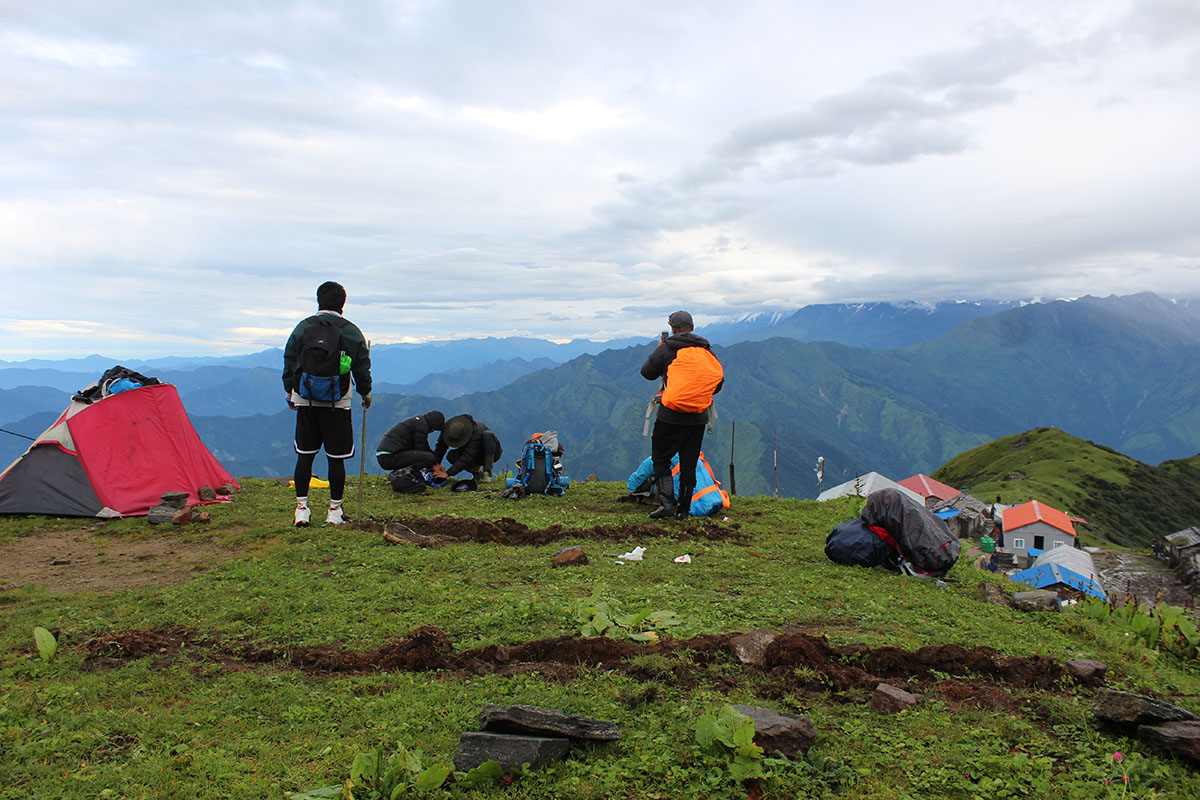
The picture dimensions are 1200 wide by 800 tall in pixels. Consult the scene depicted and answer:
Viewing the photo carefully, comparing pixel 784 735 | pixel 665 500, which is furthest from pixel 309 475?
pixel 784 735

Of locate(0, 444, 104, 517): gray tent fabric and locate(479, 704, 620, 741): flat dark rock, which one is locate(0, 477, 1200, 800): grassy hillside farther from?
locate(0, 444, 104, 517): gray tent fabric

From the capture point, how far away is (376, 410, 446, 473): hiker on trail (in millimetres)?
14203

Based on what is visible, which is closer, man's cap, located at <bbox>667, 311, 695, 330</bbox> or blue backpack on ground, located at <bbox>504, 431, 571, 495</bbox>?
man's cap, located at <bbox>667, 311, 695, 330</bbox>

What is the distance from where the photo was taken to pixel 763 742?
3602 mm

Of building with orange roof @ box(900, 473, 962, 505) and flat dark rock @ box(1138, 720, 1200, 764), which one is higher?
flat dark rock @ box(1138, 720, 1200, 764)

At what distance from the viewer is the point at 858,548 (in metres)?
8.52

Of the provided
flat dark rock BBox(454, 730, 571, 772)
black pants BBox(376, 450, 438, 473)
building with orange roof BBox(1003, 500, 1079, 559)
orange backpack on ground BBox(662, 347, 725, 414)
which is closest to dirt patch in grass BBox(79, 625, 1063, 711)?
flat dark rock BBox(454, 730, 571, 772)

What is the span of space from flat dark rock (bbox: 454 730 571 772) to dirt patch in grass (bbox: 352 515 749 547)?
19.0ft

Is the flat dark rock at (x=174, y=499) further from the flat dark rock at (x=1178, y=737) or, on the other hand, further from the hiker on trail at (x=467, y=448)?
the flat dark rock at (x=1178, y=737)

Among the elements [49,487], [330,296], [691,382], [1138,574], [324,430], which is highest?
[330,296]

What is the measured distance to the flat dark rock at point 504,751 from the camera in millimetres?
3414

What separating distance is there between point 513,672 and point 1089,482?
162179 millimetres

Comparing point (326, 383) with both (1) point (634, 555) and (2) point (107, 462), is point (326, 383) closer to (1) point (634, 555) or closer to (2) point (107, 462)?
(2) point (107, 462)

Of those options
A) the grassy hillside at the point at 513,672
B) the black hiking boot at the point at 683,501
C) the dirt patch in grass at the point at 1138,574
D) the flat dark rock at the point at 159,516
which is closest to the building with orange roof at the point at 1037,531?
the dirt patch in grass at the point at 1138,574
